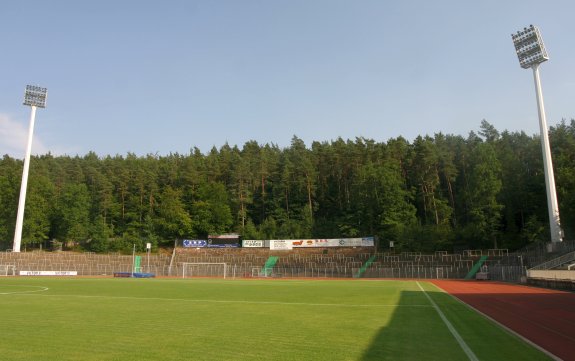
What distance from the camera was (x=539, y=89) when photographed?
5775 centimetres

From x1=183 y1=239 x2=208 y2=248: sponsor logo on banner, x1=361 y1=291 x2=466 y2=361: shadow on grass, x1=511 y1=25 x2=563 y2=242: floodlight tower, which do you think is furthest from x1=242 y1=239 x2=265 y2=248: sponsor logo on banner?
x1=361 y1=291 x2=466 y2=361: shadow on grass

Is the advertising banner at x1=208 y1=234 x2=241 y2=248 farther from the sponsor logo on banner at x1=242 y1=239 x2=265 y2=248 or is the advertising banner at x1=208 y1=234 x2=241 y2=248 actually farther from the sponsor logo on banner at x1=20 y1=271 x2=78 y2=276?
the sponsor logo on banner at x1=20 y1=271 x2=78 y2=276

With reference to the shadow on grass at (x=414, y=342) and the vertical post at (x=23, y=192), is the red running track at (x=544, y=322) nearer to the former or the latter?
the shadow on grass at (x=414, y=342)

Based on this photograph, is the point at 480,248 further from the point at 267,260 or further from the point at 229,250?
the point at 229,250

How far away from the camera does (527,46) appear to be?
58969 mm

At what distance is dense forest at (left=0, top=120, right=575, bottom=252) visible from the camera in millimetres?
71125

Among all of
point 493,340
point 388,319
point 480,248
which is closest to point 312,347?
point 493,340

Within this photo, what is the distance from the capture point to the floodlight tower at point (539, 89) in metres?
54.2

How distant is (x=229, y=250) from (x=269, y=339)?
242 ft

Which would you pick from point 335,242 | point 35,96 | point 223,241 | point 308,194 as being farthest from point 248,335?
point 35,96

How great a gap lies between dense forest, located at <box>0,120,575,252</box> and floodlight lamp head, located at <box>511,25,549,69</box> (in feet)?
56.8

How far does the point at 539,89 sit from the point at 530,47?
Answer: 20.2 feet

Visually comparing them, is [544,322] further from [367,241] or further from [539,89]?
[367,241]

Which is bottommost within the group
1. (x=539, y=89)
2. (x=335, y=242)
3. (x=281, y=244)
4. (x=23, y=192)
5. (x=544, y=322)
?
(x=544, y=322)
